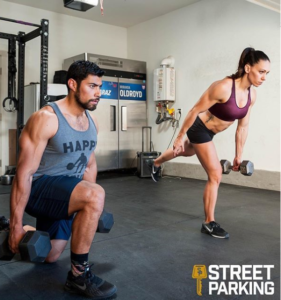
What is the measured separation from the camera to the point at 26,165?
1.55 meters

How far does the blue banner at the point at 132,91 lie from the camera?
5977 mm

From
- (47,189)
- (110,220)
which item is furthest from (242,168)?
(47,189)

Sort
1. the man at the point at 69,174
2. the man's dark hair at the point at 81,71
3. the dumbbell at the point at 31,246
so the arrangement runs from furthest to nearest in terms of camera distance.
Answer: the man's dark hair at the point at 81,71, the man at the point at 69,174, the dumbbell at the point at 31,246

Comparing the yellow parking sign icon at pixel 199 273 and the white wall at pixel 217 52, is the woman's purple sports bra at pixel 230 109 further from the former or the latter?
the white wall at pixel 217 52

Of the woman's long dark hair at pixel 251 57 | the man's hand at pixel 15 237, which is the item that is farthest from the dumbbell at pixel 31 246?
the woman's long dark hair at pixel 251 57

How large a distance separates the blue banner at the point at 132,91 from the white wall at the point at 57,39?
0.95 m

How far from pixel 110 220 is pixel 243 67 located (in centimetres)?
135

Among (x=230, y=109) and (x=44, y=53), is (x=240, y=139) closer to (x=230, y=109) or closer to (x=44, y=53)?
(x=230, y=109)

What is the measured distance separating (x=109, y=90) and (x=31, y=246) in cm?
459

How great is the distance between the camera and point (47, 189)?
1682 mm

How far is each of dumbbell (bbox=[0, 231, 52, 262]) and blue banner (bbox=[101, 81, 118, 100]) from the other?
4374 mm

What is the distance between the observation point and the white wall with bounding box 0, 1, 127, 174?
5371 millimetres

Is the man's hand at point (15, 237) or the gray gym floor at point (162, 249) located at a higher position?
the man's hand at point (15, 237)

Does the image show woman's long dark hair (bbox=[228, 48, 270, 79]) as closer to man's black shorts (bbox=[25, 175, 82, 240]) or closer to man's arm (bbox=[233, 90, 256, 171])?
man's arm (bbox=[233, 90, 256, 171])
